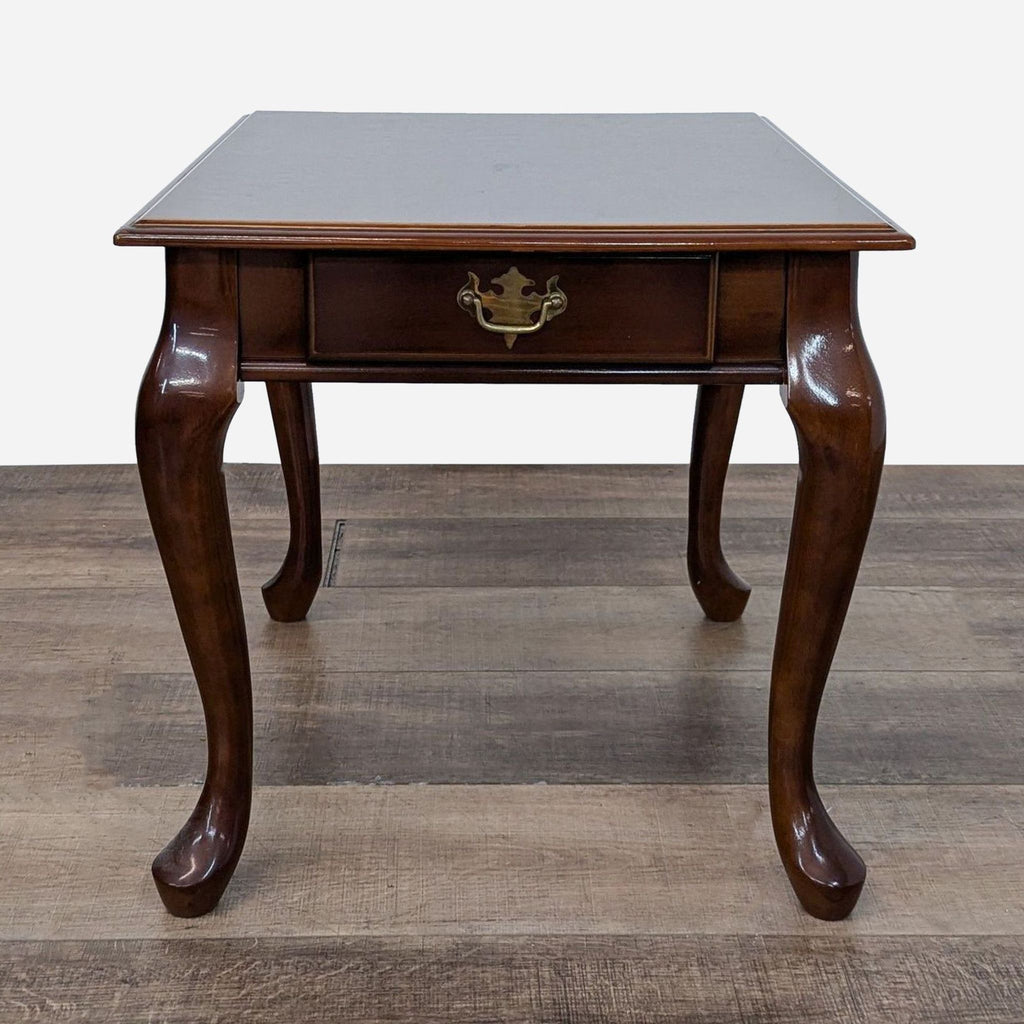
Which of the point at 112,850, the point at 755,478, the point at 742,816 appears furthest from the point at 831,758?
the point at 755,478

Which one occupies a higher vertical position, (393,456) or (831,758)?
(831,758)

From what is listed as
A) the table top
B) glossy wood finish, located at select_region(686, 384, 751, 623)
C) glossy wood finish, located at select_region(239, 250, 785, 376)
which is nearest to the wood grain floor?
glossy wood finish, located at select_region(686, 384, 751, 623)

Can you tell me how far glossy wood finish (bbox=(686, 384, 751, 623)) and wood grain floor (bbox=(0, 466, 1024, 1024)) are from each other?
0.05m

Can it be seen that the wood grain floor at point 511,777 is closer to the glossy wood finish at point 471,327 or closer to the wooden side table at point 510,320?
the wooden side table at point 510,320

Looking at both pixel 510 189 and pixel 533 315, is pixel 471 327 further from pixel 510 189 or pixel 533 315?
pixel 510 189

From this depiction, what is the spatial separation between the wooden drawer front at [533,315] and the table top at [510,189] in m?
0.04

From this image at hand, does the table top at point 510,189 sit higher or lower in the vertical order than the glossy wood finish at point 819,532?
higher

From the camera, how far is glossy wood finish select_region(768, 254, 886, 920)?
4.41ft

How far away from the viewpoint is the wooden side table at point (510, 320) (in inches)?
51.9

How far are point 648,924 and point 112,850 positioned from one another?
0.61 metres

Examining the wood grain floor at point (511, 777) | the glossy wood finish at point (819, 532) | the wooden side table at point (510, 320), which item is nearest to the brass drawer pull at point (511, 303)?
the wooden side table at point (510, 320)

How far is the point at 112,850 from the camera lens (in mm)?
1627

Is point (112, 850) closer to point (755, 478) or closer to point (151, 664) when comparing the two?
point (151, 664)

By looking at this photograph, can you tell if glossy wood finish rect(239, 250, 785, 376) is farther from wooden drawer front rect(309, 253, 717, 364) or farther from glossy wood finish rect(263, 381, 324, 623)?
glossy wood finish rect(263, 381, 324, 623)
